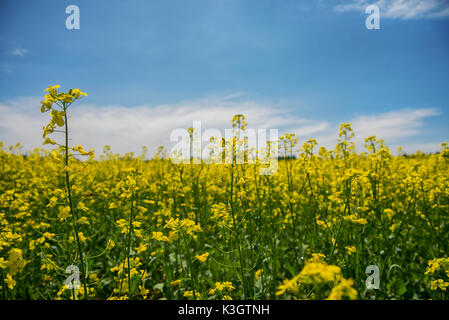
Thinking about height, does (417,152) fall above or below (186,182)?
above

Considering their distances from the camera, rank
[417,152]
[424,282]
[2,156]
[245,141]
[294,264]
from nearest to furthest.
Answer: [245,141], [424,282], [294,264], [2,156], [417,152]

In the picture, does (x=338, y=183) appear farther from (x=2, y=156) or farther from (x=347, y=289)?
(x=2, y=156)

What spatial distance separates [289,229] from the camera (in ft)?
15.7

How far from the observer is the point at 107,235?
5086 millimetres

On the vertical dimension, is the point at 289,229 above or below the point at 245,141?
below

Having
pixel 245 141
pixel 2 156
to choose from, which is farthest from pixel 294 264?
pixel 2 156

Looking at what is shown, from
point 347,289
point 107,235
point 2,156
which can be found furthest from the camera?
point 2,156
